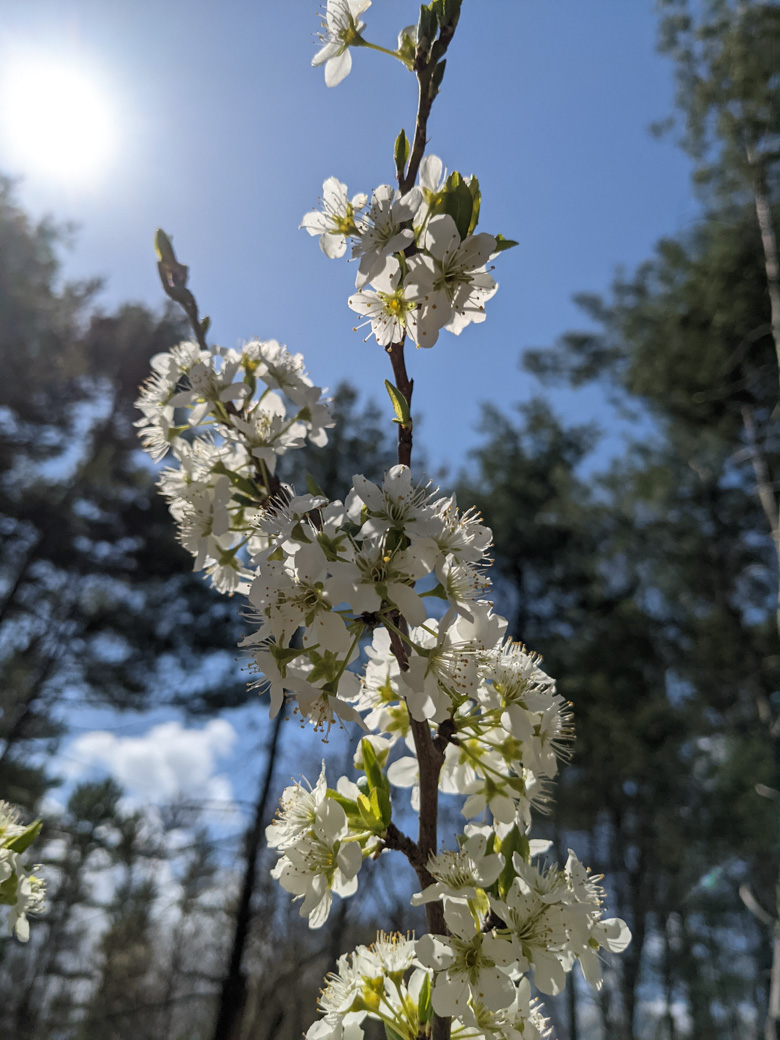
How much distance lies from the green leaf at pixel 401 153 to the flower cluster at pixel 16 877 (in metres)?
0.96

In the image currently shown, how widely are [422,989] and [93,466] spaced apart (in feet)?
29.2

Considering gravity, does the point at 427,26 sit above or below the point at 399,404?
above

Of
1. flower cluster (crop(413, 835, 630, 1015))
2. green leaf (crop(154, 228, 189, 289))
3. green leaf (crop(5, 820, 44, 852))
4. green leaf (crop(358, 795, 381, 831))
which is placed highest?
green leaf (crop(154, 228, 189, 289))

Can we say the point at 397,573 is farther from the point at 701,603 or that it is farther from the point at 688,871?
the point at 688,871

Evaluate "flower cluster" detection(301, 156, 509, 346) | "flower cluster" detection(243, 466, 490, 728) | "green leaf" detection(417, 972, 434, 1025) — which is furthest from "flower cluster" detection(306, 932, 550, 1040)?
"flower cluster" detection(301, 156, 509, 346)

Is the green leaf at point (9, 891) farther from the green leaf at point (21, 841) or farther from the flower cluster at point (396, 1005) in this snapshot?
the flower cluster at point (396, 1005)

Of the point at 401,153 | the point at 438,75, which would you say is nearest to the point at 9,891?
the point at 401,153

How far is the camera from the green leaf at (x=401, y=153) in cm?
81

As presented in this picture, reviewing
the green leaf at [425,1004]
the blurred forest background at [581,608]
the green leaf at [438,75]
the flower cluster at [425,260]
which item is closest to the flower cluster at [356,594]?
the flower cluster at [425,260]

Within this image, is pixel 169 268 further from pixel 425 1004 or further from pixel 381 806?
pixel 425 1004

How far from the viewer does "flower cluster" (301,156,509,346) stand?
0.77m

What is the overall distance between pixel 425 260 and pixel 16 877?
994 mm

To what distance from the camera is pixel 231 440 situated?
1020 mm

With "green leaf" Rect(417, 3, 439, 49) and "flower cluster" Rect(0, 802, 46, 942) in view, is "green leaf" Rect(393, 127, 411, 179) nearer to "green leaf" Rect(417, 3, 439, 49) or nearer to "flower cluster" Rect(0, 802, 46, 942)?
"green leaf" Rect(417, 3, 439, 49)
